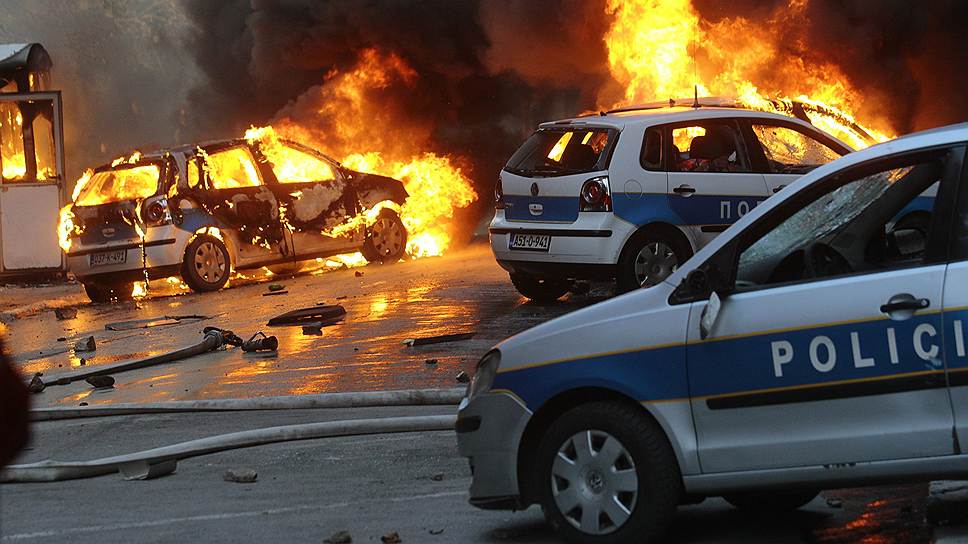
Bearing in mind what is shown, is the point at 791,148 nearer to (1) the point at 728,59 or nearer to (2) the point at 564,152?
(2) the point at 564,152

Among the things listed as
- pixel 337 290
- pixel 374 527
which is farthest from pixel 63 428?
pixel 337 290

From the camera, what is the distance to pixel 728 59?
18.8m

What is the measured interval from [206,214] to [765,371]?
12.1 meters

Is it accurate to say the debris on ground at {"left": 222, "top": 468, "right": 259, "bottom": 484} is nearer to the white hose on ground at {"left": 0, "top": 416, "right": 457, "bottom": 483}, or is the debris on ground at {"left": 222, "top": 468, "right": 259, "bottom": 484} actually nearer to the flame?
the white hose on ground at {"left": 0, "top": 416, "right": 457, "bottom": 483}

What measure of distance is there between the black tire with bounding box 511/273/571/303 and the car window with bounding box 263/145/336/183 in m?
4.74

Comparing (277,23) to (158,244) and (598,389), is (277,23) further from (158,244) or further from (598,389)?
(598,389)

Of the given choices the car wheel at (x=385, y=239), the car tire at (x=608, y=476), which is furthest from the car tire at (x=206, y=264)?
the car tire at (x=608, y=476)

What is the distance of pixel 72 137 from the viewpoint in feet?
92.5

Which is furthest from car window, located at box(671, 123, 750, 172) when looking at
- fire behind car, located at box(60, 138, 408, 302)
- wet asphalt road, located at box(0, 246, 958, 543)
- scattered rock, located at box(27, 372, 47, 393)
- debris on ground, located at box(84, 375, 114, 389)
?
fire behind car, located at box(60, 138, 408, 302)

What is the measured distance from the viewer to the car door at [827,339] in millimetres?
5262

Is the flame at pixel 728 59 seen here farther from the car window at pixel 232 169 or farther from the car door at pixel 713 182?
the car door at pixel 713 182

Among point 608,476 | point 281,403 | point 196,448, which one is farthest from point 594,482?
point 281,403

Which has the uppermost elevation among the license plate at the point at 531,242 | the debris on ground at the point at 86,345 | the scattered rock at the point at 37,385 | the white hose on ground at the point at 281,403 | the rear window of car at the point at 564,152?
the rear window of car at the point at 564,152

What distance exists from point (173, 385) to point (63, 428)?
5.07 ft
